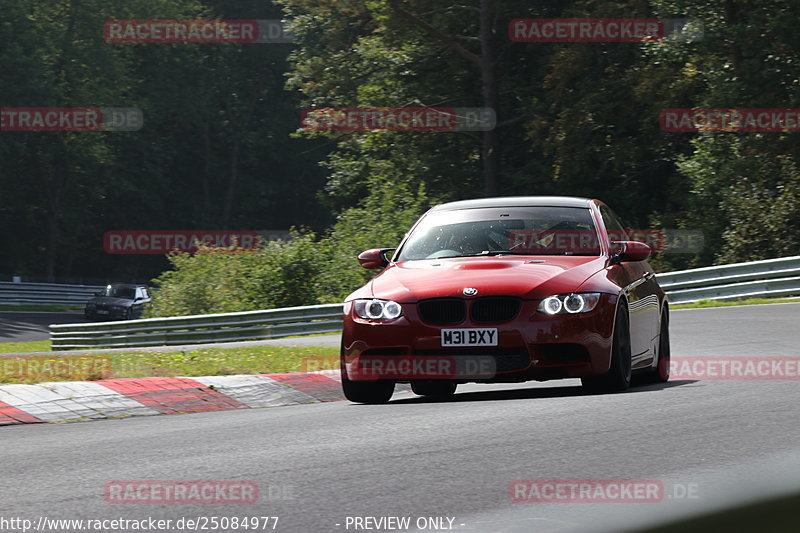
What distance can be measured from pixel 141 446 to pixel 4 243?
210ft

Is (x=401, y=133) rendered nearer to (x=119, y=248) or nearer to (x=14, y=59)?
(x=14, y=59)

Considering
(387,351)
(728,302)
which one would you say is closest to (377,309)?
(387,351)

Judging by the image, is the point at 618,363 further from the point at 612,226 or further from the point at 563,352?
the point at 612,226

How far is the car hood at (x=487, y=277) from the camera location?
30.8ft

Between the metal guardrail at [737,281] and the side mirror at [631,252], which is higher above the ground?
the side mirror at [631,252]

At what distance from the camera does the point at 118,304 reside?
50344 mm

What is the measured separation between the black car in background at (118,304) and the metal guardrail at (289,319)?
2195 centimetres

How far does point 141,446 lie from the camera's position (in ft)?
24.6

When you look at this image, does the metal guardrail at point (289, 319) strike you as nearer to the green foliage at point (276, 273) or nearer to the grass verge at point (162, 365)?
the green foliage at point (276, 273)

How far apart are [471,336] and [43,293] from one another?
5568cm

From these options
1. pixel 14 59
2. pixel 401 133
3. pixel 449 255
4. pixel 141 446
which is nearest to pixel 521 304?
pixel 449 255

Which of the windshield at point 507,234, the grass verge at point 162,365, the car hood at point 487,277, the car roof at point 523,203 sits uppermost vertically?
the car roof at point 523,203

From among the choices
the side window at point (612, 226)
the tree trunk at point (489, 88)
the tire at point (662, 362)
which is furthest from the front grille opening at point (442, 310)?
the tree trunk at point (489, 88)

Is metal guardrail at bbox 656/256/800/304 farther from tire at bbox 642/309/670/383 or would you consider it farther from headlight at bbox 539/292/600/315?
headlight at bbox 539/292/600/315
